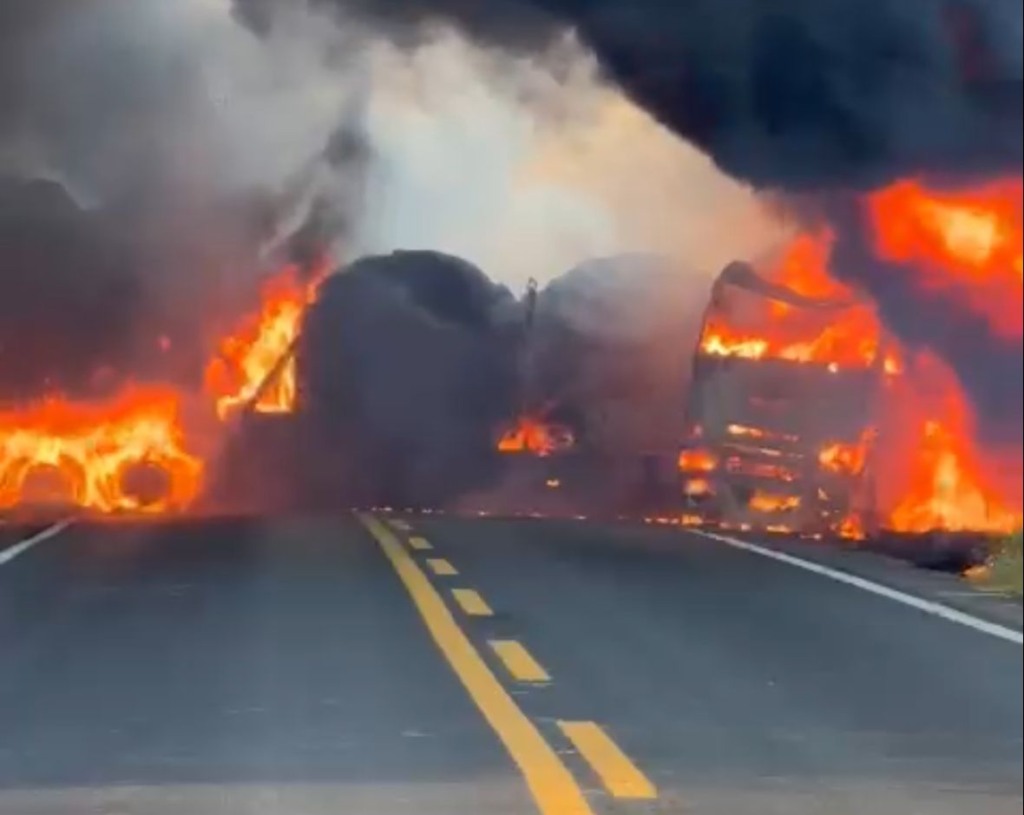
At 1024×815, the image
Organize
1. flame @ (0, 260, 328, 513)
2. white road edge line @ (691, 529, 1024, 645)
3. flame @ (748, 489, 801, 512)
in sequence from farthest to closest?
flame @ (0, 260, 328, 513)
flame @ (748, 489, 801, 512)
white road edge line @ (691, 529, 1024, 645)

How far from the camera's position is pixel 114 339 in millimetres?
13859

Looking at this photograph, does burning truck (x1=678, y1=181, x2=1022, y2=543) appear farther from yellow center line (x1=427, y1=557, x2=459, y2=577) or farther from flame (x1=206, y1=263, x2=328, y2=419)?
flame (x1=206, y1=263, x2=328, y2=419)

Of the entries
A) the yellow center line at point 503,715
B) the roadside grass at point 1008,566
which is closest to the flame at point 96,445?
the yellow center line at point 503,715

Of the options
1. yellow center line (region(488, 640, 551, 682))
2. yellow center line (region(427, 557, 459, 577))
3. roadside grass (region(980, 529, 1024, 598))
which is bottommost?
yellow center line (region(488, 640, 551, 682))

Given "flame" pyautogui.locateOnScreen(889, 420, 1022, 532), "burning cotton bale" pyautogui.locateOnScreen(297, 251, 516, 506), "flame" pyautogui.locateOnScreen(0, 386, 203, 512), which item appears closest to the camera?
"flame" pyautogui.locateOnScreen(889, 420, 1022, 532)

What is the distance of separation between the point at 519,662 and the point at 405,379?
55.3 ft

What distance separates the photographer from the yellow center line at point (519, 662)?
8.57m

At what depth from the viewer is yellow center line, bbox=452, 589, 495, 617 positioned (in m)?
10.6

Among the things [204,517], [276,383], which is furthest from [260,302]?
[204,517]

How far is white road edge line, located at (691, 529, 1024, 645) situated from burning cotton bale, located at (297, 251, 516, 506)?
968 cm

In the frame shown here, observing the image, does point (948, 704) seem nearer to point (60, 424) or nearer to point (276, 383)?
point (60, 424)

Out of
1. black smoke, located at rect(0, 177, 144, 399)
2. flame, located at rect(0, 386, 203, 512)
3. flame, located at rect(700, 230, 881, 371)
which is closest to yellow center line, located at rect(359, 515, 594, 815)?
flame, located at rect(700, 230, 881, 371)

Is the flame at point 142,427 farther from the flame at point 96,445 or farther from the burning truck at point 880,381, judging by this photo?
the burning truck at point 880,381

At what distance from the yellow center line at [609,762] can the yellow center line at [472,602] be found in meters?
3.04
